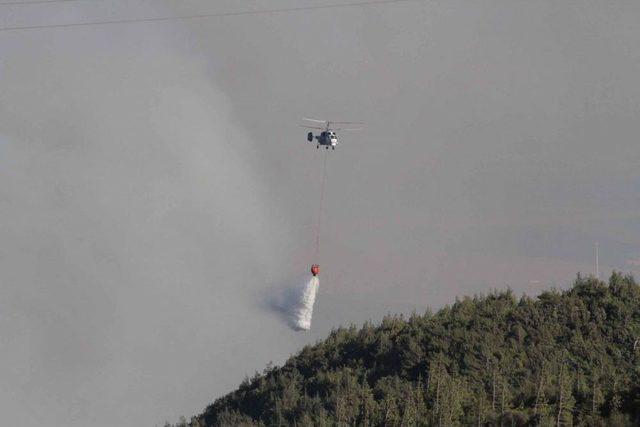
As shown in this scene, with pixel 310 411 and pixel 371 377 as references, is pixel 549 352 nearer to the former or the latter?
pixel 371 377

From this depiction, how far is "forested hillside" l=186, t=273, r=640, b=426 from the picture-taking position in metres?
119

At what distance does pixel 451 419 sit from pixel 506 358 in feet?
114

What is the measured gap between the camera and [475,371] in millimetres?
146500

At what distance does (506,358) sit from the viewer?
15312 centimetres

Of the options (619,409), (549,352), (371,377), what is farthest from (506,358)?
(619,409)

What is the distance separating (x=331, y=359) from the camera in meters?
174

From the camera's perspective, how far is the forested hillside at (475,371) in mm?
118875

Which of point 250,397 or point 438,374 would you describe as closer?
point 438,374

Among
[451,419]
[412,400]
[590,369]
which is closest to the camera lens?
[451,419]

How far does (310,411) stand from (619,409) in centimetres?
4051

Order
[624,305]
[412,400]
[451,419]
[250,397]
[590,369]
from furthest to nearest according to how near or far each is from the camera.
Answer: [624,305] < [250,397] < [590,369] < [412,400] < [451,419]

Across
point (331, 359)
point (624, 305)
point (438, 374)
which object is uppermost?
point (624, 305)

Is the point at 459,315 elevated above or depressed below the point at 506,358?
above

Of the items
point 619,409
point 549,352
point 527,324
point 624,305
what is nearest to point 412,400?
point 619,409
